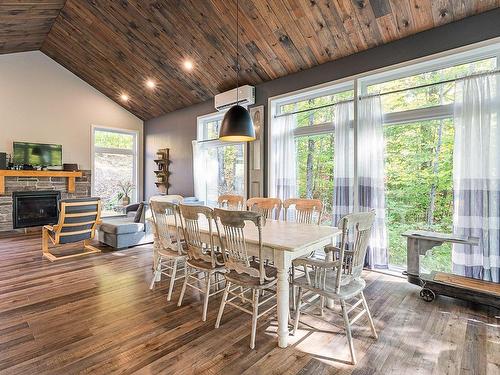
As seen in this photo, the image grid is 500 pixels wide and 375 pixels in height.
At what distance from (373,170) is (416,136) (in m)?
0.68

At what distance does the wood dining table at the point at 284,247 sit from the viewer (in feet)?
7.15

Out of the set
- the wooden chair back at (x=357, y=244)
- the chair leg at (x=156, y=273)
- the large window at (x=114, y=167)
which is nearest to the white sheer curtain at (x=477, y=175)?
the wooden chair back at (x=357, y=244)

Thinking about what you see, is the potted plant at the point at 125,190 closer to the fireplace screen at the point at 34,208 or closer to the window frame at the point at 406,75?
the fireplace screen at the point at 34,208

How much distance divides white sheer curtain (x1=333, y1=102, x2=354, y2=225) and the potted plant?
20.5 ft

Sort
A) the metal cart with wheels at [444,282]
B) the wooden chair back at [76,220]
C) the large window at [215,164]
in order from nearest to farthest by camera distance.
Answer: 1. the metal cart with wheels at [444,282]
2. the wooden chair back at [76,220]
3. the large window at [215,164]

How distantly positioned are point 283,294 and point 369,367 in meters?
0.74

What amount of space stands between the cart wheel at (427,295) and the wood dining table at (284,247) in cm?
120

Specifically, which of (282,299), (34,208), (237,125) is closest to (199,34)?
(237,125)

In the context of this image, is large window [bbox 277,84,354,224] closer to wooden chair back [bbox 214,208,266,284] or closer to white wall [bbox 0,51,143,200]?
wooden chair back [bbox 214,208,266,284]

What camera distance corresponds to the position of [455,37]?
11.0 feet

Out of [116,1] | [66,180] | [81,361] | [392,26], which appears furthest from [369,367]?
[66,180]

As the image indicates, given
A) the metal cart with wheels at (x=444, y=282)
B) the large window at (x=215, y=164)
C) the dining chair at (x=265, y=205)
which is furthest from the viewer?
the large window at (x=215, y=164)

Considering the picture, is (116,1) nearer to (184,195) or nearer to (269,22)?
(269,22)

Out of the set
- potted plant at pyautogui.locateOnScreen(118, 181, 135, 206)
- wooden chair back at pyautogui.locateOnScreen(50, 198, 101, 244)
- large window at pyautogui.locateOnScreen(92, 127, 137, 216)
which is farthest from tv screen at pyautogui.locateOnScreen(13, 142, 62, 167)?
wooden chair back at pyautogui.locateOnScreen(50, 198, 101, 244)
